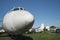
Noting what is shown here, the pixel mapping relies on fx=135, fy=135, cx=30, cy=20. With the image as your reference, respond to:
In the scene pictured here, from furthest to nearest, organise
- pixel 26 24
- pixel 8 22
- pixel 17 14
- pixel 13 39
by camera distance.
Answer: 1. pixel 13 39
2. pixel 8 22
3. pixel 17 14
4. pixel 26 24

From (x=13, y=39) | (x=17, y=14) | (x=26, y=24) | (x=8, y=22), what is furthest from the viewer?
(x=13, y=39)

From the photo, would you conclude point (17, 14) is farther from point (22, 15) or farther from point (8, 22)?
point (8, 22)

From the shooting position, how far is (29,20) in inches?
389

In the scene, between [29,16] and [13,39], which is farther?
[13,39]

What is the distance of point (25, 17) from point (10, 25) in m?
1.85

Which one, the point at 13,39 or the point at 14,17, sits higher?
the point at 14,17

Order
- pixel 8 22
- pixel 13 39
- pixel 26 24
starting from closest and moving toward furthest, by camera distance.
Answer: pixel 26 24 → pixel 8 22 → pixel 13 39

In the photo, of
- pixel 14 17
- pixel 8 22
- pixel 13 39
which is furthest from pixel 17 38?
pixel 14 17

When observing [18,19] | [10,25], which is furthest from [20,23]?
[10,25]

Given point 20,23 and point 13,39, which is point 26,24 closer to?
point 20,23

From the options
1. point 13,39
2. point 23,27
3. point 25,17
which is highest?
point 25,17

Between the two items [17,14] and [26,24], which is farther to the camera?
[17,14]

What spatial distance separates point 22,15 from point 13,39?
12.2 ft

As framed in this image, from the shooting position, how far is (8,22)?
11375 mm
